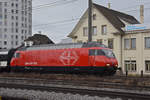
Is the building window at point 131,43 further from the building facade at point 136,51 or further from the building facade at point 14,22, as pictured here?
the building facade at point 14,22

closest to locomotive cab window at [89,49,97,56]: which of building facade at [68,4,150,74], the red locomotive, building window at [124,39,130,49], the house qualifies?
the red locomotive

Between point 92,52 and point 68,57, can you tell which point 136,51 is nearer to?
point 68,57

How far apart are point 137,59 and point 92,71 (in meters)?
17.2

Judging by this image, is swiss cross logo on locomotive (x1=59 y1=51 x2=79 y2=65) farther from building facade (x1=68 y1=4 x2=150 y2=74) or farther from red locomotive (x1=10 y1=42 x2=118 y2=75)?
building facade (x1=68 y1=4 x2=150 y2=74)

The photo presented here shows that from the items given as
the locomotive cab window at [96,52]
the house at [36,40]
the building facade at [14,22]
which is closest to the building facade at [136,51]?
the locomotive cab window at [96,52]

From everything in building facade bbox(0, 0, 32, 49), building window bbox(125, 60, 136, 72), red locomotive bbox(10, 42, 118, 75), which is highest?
building facade bbox(0, 0, 32, 49)

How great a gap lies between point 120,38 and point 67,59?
58.0 ft

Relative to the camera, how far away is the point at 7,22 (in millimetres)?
94375

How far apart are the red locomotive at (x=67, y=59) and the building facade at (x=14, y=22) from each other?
2791 inches

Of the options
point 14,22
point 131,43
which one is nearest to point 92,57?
point 131,43

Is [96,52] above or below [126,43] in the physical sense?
below

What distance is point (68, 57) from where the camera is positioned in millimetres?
19297

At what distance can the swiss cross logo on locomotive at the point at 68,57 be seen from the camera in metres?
18.8

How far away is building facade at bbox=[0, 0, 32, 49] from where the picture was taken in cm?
9306
